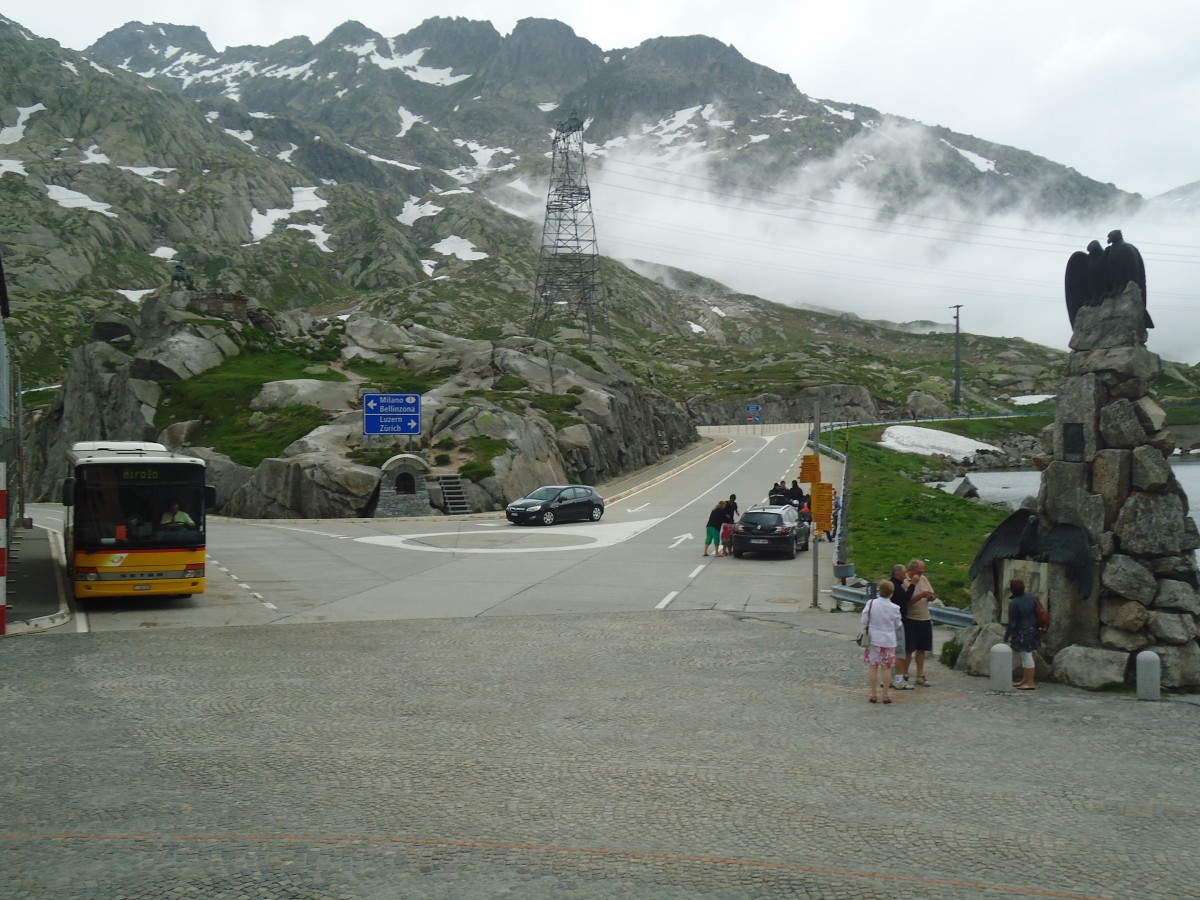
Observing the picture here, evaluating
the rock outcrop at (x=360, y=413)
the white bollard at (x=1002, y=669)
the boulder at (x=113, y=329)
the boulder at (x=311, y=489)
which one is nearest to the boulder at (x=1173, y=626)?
the white bollard at (x=1002, y=669)

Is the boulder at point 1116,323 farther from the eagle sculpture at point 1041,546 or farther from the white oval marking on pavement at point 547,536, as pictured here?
the white oval marking on pavement at point 547,536

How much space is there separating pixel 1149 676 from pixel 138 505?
61.8 feet

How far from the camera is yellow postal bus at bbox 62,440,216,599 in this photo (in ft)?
65.8

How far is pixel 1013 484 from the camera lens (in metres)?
78.8

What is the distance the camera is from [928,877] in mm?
7215

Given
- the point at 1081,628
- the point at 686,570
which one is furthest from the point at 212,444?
the point at 1081,628

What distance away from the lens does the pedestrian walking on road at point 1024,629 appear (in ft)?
45.2

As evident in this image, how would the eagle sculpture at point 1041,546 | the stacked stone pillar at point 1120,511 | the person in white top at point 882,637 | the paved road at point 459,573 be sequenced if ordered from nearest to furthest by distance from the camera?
the person in white top at point 882,637 → the stacked stone pillar at point 1120,511 → the eagle sculpture at point 1041,546 → the paved road at point 459,573

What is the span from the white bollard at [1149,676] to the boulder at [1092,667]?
21.3 inches

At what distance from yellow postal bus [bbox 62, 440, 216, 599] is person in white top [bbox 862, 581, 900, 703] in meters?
14.6

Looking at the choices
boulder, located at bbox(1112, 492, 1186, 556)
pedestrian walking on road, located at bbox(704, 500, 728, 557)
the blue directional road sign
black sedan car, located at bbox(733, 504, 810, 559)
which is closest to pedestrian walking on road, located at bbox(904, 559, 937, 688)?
boulder, located at bbox(1112, 492, 1186, 556)

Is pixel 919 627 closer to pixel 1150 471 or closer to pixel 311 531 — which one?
pixel 1150 471

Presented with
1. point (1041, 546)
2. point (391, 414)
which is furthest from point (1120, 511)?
point (391, 414)

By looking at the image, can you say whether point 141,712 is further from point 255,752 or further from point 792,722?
point 792,722
